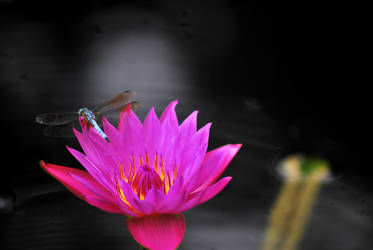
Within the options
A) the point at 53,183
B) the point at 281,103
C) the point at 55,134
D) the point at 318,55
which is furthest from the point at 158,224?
the point at 318,55

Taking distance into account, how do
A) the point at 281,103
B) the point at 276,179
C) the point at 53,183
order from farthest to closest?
the point at 281,103
the point at 276,179
the point at 53,183

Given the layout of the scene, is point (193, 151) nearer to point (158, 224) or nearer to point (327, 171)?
point (158, 224)

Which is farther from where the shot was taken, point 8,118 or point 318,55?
point 318,55

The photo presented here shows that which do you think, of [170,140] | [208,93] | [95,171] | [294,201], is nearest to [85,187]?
[95,171]

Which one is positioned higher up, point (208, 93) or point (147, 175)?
point (208, 93)

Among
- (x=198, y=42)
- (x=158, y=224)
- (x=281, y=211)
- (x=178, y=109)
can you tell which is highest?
(x=198, y=42)

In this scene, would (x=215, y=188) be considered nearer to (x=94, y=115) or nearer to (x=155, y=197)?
(x=155, y=197)
